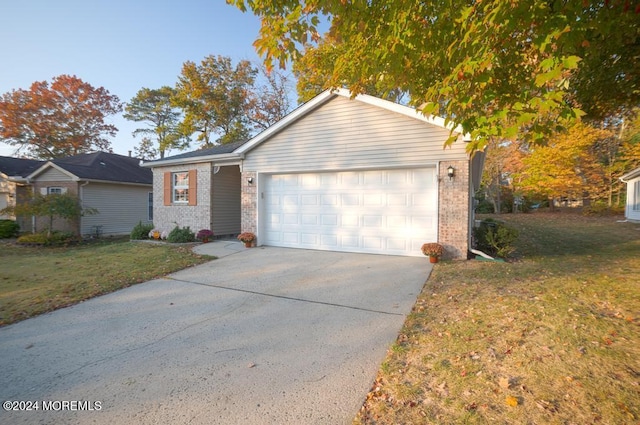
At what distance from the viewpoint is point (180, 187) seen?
11953mm

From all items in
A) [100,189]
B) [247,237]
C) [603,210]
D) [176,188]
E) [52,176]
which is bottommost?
[247,237]

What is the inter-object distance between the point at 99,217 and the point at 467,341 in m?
17.6

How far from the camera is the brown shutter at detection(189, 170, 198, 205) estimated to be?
1138 centimetres

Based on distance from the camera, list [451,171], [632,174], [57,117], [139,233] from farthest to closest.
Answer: [57,117] < [632,174] < [139,233] < [451,171]

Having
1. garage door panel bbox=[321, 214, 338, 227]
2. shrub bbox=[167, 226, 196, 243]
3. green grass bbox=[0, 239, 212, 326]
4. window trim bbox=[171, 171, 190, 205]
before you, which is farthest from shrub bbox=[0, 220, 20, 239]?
garage door panel bbox=[321, 214, 338, 227]

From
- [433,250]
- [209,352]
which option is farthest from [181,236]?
[433,250]

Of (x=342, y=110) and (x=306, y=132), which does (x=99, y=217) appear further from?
(x=342, y=110)

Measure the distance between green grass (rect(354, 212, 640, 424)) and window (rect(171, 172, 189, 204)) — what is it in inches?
402

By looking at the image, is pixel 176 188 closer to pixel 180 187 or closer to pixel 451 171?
pixel 180 187

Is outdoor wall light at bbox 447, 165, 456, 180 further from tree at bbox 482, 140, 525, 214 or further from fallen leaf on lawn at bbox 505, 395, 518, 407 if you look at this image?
tree at bbox 482, 140, 525, 214

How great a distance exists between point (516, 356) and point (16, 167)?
83.5 ft

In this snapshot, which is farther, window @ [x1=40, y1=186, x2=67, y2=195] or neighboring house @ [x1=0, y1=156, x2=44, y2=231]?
neighboring house @ [x1=0, y1=156, x2=44, y2=231]

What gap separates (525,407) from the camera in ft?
7.15

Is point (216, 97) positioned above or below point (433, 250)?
above
